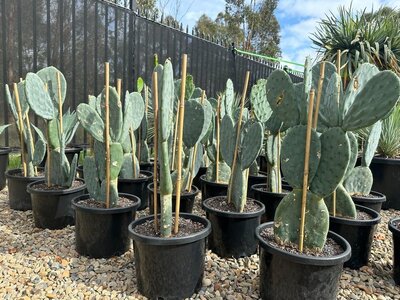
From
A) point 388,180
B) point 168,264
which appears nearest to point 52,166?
point 168,264

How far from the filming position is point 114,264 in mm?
1560

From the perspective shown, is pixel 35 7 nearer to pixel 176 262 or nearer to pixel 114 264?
pixel 114 264

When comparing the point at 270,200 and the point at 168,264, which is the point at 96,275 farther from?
the point at 270,200

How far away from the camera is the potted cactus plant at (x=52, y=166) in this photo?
1.86 m

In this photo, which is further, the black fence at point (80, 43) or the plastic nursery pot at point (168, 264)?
the black fence at point (80, 43)

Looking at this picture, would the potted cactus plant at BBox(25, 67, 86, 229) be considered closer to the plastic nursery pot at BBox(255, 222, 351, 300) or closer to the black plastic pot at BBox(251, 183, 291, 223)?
the black plastic pot at BBox(251, 183, 291, 223)

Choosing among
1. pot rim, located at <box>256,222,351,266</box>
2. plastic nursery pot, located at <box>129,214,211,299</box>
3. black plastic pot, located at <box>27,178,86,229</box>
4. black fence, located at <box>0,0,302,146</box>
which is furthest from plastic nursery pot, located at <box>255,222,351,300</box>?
black fence, located at <box>0,0,302,146</box>

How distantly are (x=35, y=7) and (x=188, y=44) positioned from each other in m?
2.34

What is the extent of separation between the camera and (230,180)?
1.78 metres

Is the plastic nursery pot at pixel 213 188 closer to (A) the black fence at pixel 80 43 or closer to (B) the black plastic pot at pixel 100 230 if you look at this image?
(B) the black plastic pot at pixel 100 230

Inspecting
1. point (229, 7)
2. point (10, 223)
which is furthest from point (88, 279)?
point (229, 7)

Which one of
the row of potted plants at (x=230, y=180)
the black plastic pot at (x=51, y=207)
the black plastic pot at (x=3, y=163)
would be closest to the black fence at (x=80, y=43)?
the black plastic pot at (x=3, y=163)

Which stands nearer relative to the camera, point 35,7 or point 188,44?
point 35,7

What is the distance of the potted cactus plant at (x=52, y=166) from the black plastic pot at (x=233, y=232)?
33.5 inches
